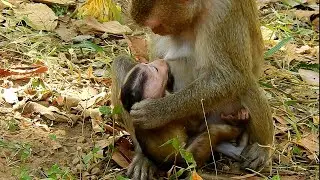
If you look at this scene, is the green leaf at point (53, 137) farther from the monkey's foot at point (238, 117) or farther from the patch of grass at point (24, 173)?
the monkey's foot at point (238, 117)

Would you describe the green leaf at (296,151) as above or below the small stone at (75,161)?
below

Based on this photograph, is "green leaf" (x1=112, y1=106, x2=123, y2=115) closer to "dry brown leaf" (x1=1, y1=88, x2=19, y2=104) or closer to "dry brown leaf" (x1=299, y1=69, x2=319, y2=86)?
"dry brown leaf" (x1=1, y1=88, x2=19, y2=104)

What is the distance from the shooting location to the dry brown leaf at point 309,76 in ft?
21.3

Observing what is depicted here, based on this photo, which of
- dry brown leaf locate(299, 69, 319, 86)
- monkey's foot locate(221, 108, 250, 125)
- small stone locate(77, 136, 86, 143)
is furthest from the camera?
dry brown leaf locate(299, 69, 319, 86)

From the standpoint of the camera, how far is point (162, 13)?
4.81 m

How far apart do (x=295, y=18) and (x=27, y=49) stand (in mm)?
2945

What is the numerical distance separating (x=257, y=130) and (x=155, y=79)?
852 millimetres

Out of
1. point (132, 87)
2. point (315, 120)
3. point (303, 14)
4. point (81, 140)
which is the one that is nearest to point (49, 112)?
point (81, 140)

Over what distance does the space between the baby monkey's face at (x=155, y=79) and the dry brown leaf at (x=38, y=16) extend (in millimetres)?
2521

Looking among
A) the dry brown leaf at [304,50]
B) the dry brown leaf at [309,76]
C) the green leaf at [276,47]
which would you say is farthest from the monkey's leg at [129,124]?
the dry brown leaf at [304,50]

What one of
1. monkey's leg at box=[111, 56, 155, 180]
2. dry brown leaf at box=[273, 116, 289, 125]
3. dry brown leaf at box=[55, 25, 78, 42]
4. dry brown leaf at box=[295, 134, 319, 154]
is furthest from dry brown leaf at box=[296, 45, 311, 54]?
monkey's leg at box=[111, 56, 155, 180]

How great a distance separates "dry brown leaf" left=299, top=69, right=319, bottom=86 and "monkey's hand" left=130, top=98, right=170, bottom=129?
2071 millimetres

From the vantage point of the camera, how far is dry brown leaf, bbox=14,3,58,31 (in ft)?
23.8

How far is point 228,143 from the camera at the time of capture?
5324mm
